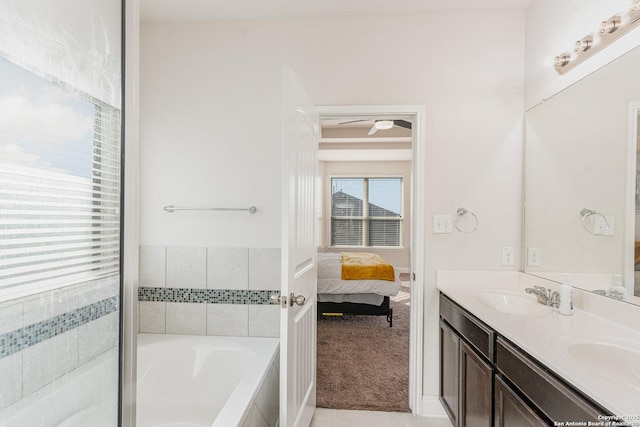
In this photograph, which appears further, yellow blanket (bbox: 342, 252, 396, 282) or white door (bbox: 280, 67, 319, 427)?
yellow blanket (bbox: 342, 252, 396, 282)

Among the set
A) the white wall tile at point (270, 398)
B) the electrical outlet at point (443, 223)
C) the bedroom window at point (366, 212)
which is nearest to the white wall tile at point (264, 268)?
the white wall tile at point (270, 398)

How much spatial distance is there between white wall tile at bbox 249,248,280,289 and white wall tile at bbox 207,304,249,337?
199mm

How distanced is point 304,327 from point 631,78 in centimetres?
201

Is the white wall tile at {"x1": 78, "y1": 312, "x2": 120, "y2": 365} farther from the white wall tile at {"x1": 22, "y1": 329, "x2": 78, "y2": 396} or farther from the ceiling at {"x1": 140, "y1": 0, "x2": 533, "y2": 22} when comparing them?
A: the ceiling at {"x1": 140, "y1": 0, "x2": 533, "y2": 22}

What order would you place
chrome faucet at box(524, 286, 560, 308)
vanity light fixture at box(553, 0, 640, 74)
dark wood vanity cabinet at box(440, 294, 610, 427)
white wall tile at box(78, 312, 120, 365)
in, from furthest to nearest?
chrome faucet at box(524, 286, 560, 308) → vanity light fixture at box(553, 0, 640, 74) → dark wood vanity cabinet at box(440, 294, 610, 427) → white wall tile at box(78, 312, 120, 365)

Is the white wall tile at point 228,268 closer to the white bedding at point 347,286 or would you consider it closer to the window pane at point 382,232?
the white bedding at point 347,286

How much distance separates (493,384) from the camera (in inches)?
63.4

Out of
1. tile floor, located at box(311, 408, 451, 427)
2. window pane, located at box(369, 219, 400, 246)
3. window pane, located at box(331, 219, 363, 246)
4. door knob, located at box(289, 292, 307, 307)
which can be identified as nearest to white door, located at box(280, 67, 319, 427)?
door knob, located at box(289, 292, 307, 307)

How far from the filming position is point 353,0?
233cm

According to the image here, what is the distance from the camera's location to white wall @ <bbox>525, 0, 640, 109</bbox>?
1.69 meters

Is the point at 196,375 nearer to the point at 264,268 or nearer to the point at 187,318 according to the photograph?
the point at 187,318

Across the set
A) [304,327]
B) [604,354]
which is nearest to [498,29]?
[604,354]

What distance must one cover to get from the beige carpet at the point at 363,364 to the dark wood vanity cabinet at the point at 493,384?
54 cm

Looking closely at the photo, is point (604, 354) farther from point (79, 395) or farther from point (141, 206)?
point (141, 206)
